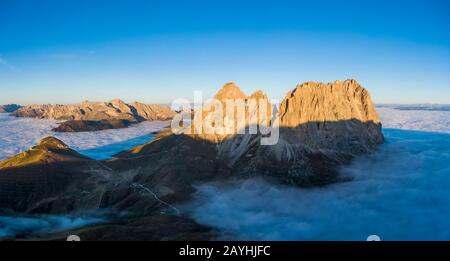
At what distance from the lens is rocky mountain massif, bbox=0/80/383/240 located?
117 m

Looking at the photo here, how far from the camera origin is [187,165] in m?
140

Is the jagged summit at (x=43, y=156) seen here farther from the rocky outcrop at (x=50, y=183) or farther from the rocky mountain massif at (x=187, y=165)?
the rocky mountain massif at (x=187, y=165)

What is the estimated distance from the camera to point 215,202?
110 m

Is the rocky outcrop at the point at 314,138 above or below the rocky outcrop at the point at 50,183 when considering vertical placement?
above

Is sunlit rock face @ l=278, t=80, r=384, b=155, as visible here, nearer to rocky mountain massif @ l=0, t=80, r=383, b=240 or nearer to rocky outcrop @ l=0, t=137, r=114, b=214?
rocky mountain massif @ l=0, t=80, r=383, b=240

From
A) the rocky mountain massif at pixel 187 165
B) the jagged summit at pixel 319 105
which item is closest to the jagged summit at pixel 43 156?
the rocky mountain massif at pixel 187 165

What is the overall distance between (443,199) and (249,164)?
67.6m

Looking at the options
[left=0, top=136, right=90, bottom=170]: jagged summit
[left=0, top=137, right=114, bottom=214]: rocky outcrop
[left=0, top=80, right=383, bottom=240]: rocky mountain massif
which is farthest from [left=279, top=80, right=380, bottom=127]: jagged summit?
[left=0, top=136, right=90, bottom=170]: jagged summit

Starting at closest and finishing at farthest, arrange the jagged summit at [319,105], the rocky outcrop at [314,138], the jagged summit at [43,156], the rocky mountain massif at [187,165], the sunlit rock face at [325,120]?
the rocky mountain massif at [187,165]
the rocky outcrop at [314,138]
the jagged summit at [43,156]
the sunlit rock face at [325,120]
the jagged summit at [319,105]

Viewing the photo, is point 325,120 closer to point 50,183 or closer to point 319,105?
point 319,105

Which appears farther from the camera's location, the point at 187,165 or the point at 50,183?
the point at 187,165

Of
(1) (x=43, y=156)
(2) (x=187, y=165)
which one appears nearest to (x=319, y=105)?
(2) (x=187, y=165)

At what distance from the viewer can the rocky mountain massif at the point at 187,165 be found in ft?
384
